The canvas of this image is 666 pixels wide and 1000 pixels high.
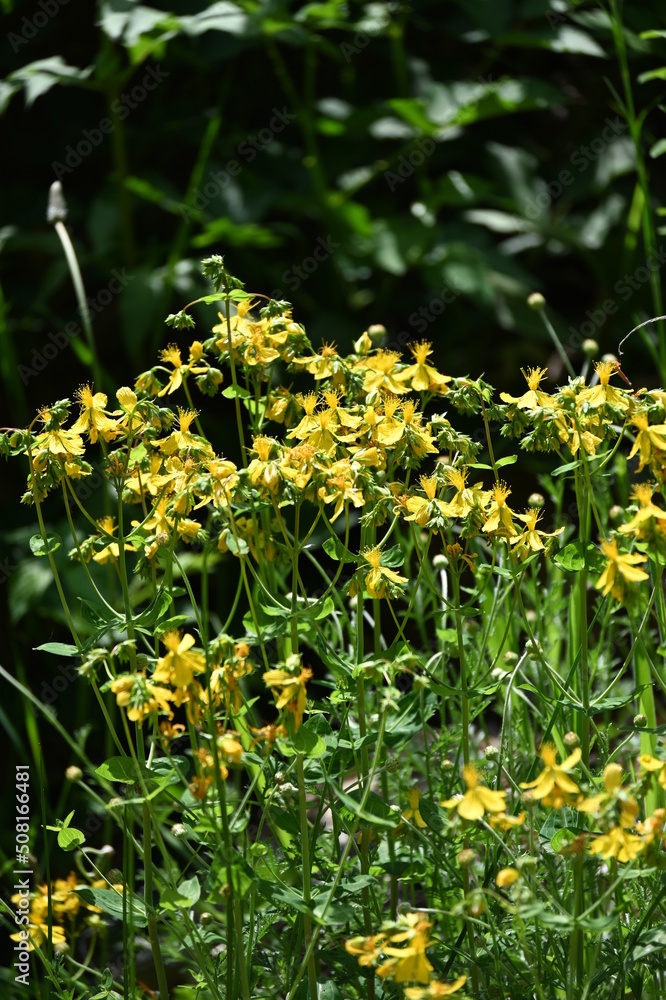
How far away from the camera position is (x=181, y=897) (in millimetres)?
807

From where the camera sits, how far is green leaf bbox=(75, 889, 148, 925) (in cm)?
87

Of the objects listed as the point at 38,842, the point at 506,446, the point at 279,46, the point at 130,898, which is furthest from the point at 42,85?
the point at 130,898

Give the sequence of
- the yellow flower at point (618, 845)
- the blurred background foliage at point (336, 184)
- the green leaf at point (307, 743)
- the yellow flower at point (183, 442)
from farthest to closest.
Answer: the blurred background foliage at point (336, 184), the yellow flower at point (183, 442), the green leaf at point (307, 743), the yellow flower at point (618, 845)

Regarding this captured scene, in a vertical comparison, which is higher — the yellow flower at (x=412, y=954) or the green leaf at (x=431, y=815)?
the yellow flower at (x=412, y=954)

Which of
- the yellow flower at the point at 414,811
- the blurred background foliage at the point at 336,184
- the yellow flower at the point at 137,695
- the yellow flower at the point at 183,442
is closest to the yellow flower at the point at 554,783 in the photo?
the yellow flower at the point at 414,811

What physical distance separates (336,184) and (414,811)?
1.87 meters

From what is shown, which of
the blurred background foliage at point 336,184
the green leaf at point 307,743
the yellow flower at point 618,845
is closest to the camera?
the yellow flower at point 618,845

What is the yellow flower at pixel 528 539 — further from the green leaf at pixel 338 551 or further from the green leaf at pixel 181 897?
the green leaf at pixel 181 897

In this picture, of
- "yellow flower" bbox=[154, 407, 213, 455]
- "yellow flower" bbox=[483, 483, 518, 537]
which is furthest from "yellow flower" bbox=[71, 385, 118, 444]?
"yellow flower" bbox=[483, 483, 518, 537]

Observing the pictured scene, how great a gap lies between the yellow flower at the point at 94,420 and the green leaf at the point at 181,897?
0.37 meters

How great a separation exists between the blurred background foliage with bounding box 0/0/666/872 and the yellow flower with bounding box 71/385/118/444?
45.1 inches

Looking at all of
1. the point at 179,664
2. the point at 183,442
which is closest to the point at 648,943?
the point at 179,664

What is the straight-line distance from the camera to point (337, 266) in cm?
227

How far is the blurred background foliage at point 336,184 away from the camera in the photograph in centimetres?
214
